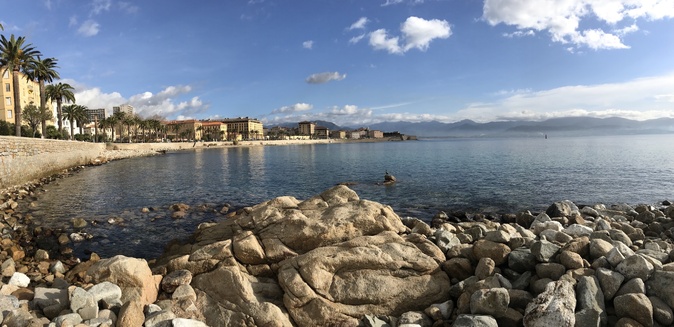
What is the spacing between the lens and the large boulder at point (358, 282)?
8.39 metres

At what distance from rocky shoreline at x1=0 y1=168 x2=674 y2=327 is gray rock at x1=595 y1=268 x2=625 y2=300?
21 mm

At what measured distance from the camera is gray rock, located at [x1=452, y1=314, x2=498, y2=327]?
22.7ft

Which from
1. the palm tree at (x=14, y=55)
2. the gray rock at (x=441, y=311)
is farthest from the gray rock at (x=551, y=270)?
the palm tree at (x=14, y=55)

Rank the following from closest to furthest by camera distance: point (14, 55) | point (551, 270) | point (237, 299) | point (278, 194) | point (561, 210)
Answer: point (551, 270) → point (237, 299) → point (561, 210) → point (278, 194) → point (14, 55)

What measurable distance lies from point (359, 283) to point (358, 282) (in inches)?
1.4

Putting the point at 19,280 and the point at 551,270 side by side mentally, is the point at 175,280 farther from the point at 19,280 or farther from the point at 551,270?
the point at 551,270

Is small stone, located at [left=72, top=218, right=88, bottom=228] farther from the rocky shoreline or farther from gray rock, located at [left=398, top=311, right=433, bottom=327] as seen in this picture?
gray rock, located at [left=398, top=311, right=433, bottom=327]

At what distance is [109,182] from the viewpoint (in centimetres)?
4081

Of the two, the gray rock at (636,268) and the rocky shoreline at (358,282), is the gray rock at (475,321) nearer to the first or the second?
the rocky shoreline at (358,282)

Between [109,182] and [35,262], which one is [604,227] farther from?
[109,182]

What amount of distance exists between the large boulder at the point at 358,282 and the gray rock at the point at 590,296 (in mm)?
2770

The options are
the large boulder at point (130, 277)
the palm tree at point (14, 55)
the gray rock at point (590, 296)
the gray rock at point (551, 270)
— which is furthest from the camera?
the palm tree at point (14, 55)

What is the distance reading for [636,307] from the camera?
6.84 metres

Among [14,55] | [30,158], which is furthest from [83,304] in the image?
[14,55]
